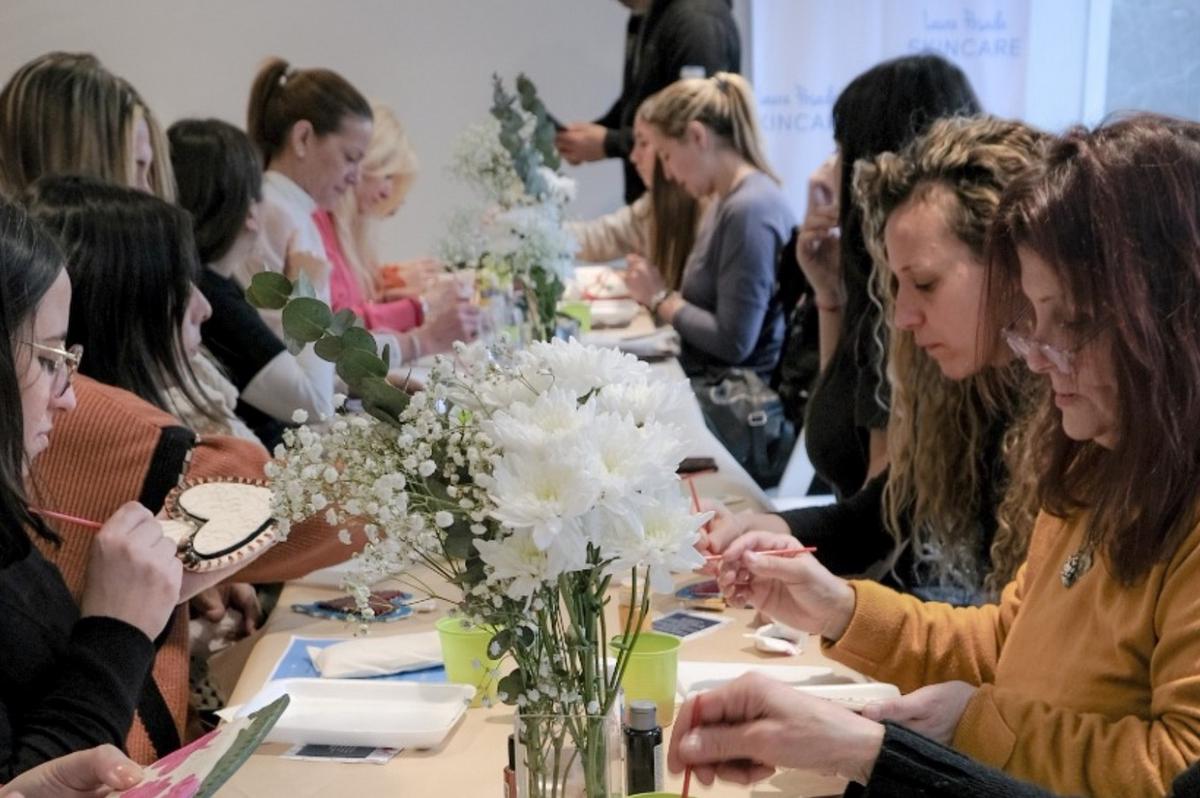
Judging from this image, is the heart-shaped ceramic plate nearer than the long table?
No

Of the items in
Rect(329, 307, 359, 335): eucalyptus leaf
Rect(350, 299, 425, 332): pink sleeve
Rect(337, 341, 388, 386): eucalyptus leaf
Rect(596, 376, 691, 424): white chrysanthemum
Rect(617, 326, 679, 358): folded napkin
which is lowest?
Rect(617, 326, 679, 358): folded napkin

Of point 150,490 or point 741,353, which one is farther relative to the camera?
point 741,353

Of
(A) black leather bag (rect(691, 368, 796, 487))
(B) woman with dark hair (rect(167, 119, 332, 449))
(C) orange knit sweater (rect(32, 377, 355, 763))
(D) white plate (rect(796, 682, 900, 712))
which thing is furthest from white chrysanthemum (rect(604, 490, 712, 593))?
(A) black leather bag (rect(691, 368, 796, 487))

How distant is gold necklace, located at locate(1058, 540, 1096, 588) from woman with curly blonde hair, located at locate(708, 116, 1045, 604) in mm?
322

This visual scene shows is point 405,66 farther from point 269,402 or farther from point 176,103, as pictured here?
point 269,402

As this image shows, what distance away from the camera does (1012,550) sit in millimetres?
1771

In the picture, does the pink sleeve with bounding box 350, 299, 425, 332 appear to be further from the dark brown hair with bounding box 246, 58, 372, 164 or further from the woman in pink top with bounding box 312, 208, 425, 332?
the dark brown hair with bounding box 246, 58, 372, 164

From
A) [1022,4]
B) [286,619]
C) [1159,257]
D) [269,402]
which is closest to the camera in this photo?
[1159,257]

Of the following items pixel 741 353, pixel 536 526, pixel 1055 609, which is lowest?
pixel 741 353

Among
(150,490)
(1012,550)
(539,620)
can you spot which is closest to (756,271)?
(1012,550)

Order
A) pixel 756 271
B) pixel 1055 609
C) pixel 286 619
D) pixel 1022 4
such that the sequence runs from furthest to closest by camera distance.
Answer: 1. pixel 1022 4
2. pixel 756 271
3. pixel 286 619
4. pixel 1055 609

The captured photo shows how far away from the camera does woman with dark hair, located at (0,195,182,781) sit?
4.41 ft

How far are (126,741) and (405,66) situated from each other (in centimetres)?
487

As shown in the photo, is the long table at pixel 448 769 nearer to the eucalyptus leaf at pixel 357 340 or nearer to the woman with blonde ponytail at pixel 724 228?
the eucalyptus leaf at pixel 357 340
